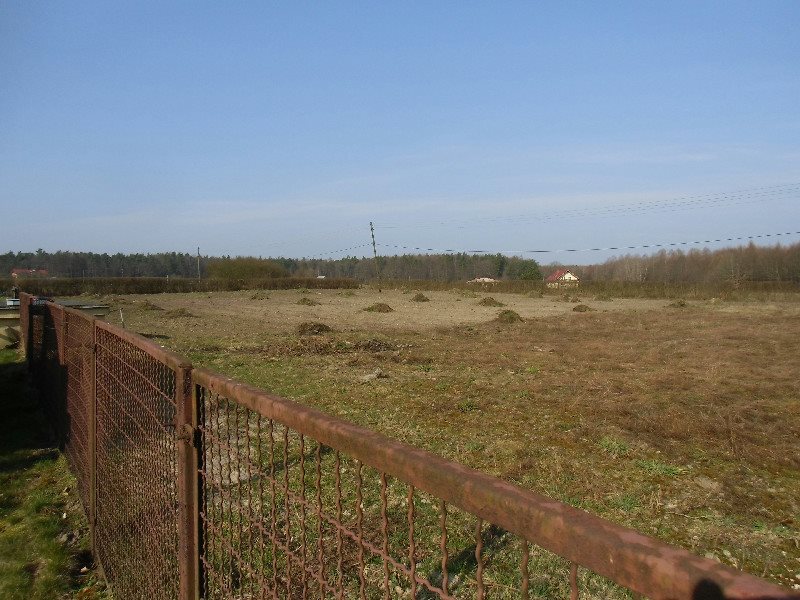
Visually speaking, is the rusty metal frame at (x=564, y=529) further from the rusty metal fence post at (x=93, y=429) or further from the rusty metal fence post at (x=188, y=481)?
the rusty metal fence post at (x=93, y=429)

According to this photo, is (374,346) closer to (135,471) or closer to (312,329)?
(312,329)

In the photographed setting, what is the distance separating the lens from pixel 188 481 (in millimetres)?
2338

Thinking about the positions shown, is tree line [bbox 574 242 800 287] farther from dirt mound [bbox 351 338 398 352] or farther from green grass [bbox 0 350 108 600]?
green grass [bbox 0 350 108 600]

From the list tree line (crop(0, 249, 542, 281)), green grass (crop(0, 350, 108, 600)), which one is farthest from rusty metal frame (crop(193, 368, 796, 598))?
tree line (crop(0, 249, 542, 281))

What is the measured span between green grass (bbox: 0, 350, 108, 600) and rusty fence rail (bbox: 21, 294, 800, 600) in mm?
222

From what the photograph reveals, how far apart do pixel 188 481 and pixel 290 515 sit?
1367 millimetres

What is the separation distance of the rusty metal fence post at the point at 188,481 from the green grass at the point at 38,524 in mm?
1843

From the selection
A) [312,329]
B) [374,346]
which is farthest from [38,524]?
[312,329]

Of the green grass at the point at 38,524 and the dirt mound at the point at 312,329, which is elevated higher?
the dirt mound at the point at 312,329

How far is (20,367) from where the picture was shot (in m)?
11.2

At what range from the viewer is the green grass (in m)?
3.85

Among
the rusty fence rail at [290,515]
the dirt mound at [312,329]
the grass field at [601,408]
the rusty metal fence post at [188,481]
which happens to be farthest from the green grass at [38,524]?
the dirt mound at [312,329]

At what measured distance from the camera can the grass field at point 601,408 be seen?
4.84 metres

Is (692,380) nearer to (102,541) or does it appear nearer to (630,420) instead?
(630,420)
